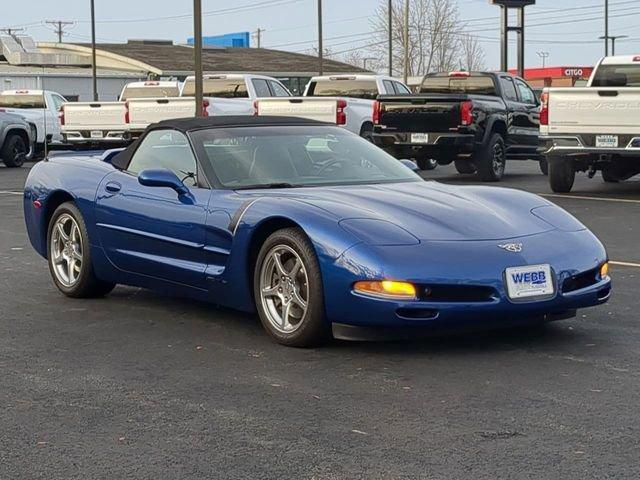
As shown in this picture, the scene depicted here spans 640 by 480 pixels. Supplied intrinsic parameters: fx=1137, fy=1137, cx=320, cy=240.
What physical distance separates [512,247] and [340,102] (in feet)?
49.4

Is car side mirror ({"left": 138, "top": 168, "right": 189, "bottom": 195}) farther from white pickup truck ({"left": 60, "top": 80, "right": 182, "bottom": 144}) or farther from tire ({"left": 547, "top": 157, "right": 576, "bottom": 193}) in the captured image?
white pickup truck ({"left": 60, "top": 80, "right": 182, "bottom": 144})

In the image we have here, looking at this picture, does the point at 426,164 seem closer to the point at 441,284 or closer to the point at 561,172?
the point at 561,172

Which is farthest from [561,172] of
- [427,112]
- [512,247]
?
[512,247]

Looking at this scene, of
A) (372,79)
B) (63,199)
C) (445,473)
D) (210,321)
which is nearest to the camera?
(445,473)

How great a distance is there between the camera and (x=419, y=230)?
19.7 ft

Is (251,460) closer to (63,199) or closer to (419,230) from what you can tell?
(419,230)

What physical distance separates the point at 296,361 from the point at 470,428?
1.46 metres

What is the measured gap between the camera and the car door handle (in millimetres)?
7523

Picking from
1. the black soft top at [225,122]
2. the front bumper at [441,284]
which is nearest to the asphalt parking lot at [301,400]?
the front bumper at [441,284]

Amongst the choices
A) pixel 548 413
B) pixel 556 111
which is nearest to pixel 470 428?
pixel 548 413

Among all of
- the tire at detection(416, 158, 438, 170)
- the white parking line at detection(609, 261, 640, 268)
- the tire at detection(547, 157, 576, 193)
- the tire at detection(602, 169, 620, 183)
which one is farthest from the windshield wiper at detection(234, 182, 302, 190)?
the tire at detection(416, 158, 438, 170)

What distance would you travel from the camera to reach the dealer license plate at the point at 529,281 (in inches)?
231

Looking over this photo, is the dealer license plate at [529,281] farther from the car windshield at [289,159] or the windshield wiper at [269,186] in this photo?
the windshield wiper at [269,186]

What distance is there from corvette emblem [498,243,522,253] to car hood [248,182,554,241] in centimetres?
7
